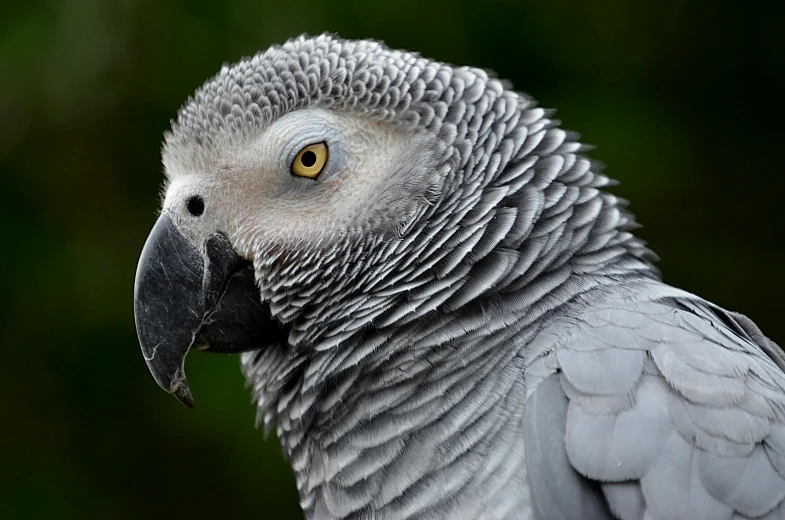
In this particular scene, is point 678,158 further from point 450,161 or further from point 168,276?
point 168,276

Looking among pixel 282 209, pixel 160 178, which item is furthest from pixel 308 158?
pixel 160 178

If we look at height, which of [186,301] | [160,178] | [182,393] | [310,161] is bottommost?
[182,393]

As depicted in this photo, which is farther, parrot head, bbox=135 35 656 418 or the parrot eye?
the parrot eye

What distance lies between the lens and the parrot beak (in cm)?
177

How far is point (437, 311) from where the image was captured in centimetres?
166

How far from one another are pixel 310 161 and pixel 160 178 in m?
1.74

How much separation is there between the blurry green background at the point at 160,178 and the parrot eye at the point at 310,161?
1.45 metres

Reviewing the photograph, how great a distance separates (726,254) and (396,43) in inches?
65.5

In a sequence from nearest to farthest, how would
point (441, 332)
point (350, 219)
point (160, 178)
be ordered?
point (441, 332) < point (350, 219) < point (160, 178)

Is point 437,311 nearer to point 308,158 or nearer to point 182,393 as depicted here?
point 308,158

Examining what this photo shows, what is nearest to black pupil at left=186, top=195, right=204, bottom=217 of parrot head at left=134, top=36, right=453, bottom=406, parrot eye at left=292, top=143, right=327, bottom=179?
parrot head at left=134, top=36, right=453, bottom=406

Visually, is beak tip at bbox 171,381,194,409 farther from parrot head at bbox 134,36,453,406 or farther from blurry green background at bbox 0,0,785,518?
blurry green background at bbox 0,0,785,518

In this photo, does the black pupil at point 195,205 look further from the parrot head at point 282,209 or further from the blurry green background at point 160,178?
the blurry green background at point 160,178

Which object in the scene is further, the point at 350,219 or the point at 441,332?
the point at 350,219
